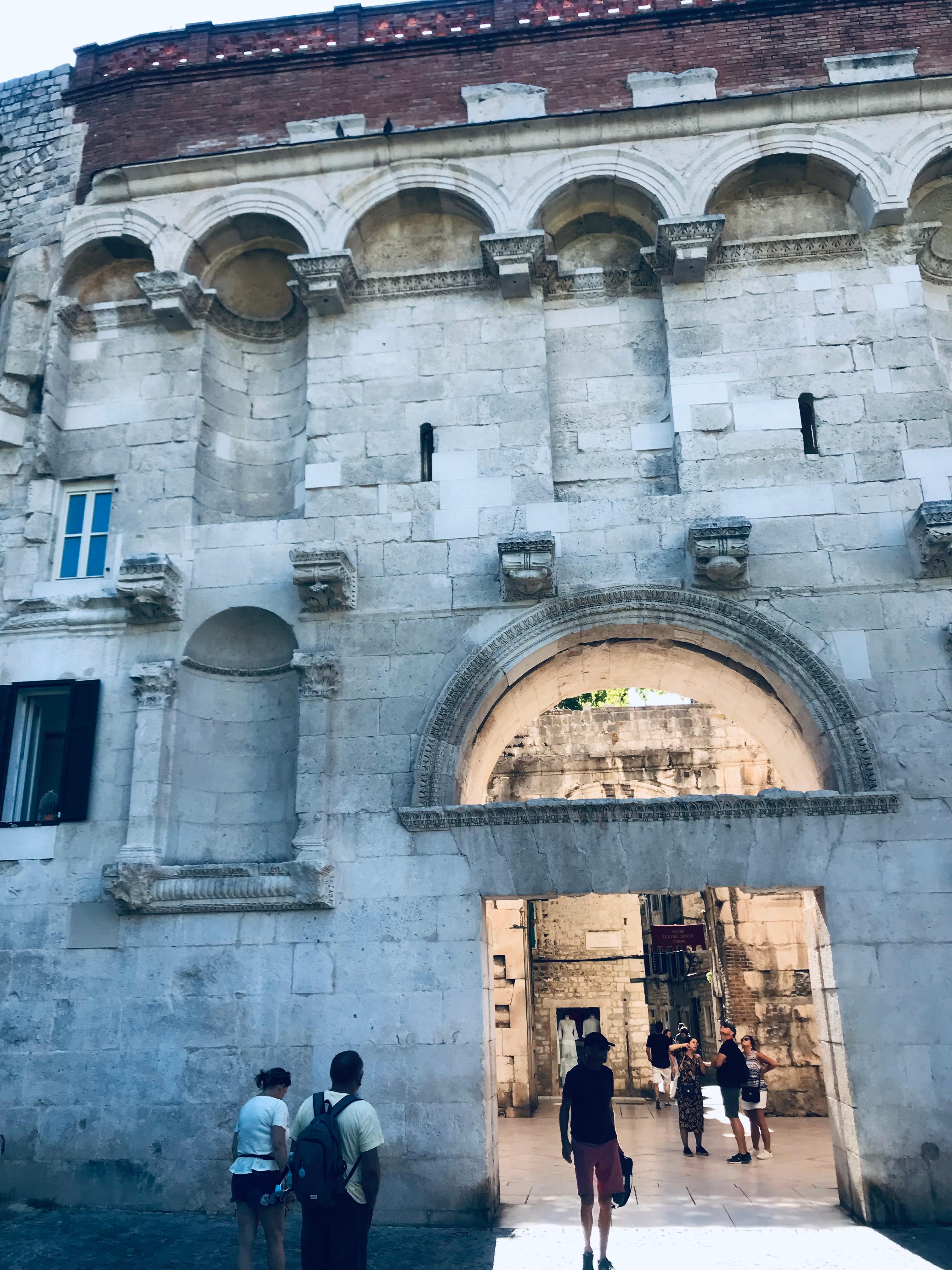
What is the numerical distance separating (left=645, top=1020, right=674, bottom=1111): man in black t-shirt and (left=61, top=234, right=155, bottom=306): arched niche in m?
12.0

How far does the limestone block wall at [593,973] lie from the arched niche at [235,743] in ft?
34.9

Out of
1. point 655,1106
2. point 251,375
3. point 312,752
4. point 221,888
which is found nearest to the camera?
point 221,888

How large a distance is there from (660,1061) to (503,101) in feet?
43.0

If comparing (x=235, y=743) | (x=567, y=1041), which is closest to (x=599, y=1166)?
(x=235, y=743)

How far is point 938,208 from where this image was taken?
10.8m

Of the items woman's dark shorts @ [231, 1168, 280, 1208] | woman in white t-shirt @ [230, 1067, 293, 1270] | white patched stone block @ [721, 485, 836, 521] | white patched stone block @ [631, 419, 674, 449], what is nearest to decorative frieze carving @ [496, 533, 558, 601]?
white patched stone block @ [631, 419, 674, 449]

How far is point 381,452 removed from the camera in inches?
404

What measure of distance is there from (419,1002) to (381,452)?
524 cm

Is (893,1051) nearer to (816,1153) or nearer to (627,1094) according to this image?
(816,1153)

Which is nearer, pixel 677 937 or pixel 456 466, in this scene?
pixel 456 466

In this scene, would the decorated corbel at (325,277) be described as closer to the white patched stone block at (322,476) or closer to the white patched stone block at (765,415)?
the white patched stone block at (322,476)

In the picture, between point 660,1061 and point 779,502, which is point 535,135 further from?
point 660,1061

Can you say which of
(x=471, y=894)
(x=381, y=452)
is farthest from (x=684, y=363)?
(x=471, y=894)

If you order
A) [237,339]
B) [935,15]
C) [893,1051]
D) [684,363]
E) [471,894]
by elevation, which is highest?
[935,15]
